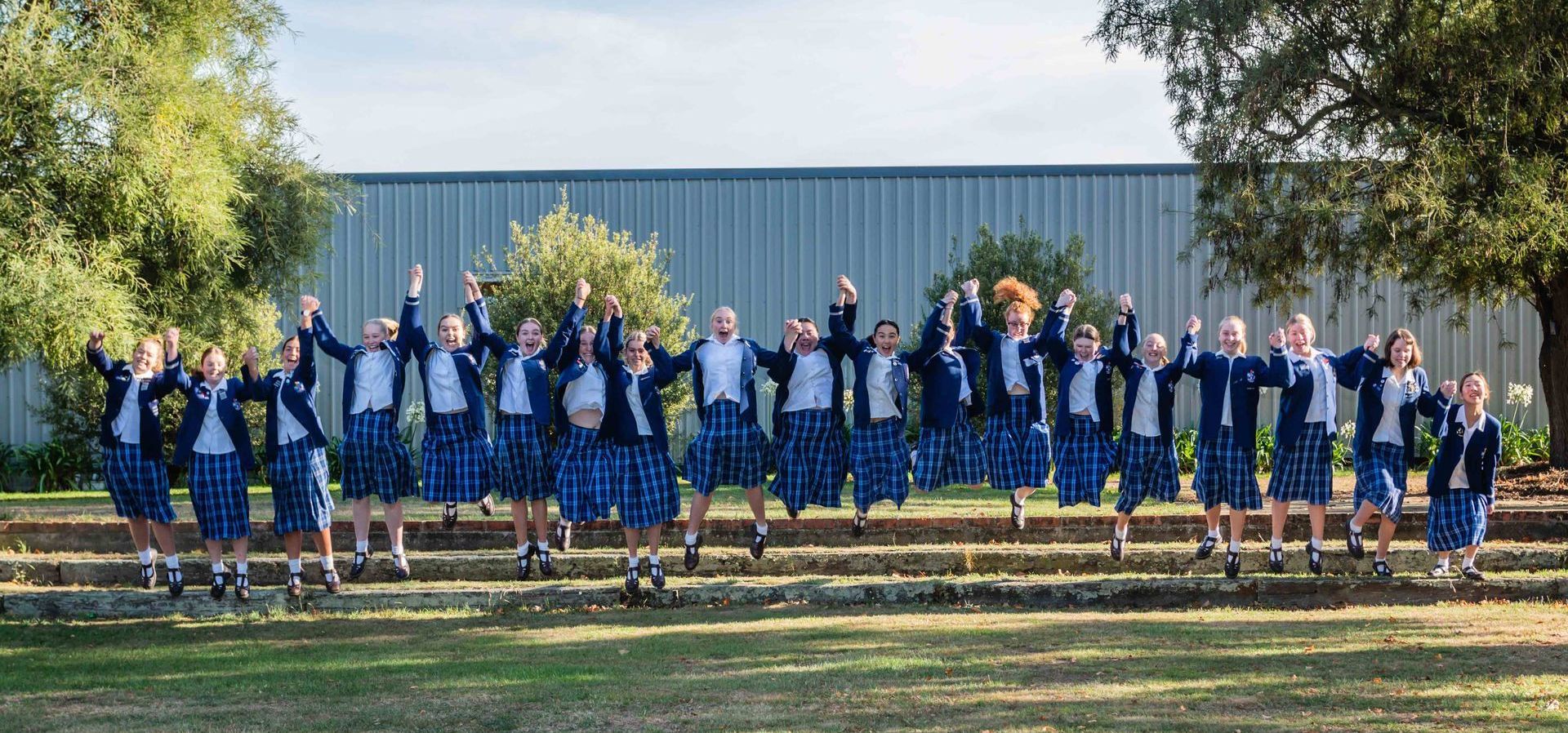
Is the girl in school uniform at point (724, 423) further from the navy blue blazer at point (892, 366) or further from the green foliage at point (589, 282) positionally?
the green foliage at point (589, 282)

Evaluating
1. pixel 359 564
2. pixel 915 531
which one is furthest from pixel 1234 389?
pixel 359 564

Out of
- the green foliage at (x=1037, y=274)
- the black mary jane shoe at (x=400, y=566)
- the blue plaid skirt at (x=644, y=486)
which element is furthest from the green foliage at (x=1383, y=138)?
the black mary jane shoe at (x=400, y=566)

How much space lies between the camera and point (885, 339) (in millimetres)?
10164

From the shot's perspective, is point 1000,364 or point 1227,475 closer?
point 1227,475

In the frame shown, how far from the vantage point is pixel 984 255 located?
18703mm

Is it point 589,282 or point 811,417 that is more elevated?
point 589,282

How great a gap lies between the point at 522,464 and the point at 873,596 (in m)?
2.72

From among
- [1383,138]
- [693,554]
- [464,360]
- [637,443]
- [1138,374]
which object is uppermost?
[1383,138]

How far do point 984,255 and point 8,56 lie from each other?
38.4 ft

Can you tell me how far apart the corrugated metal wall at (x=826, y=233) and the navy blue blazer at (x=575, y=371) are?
1164 centimetres

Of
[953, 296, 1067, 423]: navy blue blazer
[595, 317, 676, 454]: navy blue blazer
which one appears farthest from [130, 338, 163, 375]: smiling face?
[953, 296, 1067, 423]: navy blue blazer

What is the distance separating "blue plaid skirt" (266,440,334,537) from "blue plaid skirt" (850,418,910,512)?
3.83 meters

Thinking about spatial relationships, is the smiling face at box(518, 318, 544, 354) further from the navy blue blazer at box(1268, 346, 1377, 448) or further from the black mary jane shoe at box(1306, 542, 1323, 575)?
the black mary jane shoe at box(1306, 542, 1323, 575)

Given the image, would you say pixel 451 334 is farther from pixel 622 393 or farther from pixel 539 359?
pixel 622 393
